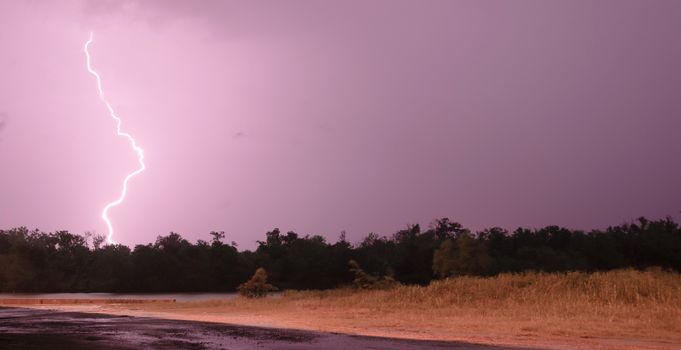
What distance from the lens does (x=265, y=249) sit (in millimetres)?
131000

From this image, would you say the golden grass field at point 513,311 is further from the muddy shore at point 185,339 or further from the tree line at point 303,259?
the tree line at point 303,259

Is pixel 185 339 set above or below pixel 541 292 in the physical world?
below

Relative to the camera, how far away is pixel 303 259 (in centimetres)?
11844

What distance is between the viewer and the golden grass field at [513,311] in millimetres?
20812

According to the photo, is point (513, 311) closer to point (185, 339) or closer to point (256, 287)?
point (185, 339)

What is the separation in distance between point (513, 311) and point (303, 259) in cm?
9012

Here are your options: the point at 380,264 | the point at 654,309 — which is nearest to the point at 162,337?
the point at 654,309

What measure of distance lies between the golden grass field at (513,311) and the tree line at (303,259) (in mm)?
62544

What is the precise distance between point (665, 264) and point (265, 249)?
76.6 m

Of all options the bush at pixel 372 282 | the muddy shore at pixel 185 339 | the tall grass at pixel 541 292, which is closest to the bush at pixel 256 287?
the bush at pixel 372 282

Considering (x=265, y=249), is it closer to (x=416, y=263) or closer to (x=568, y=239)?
(x=416, y=263)

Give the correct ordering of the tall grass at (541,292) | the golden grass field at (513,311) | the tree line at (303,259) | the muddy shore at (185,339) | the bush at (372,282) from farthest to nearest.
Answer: the tree line at (303,259) → the bush at (372,282) → the tall grass at (541,292) → the golden grass field at (513,311) → the muddy shore at (185,339)

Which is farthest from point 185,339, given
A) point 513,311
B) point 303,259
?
point 303,259

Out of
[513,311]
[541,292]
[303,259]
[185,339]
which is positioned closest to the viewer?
[185,339]
